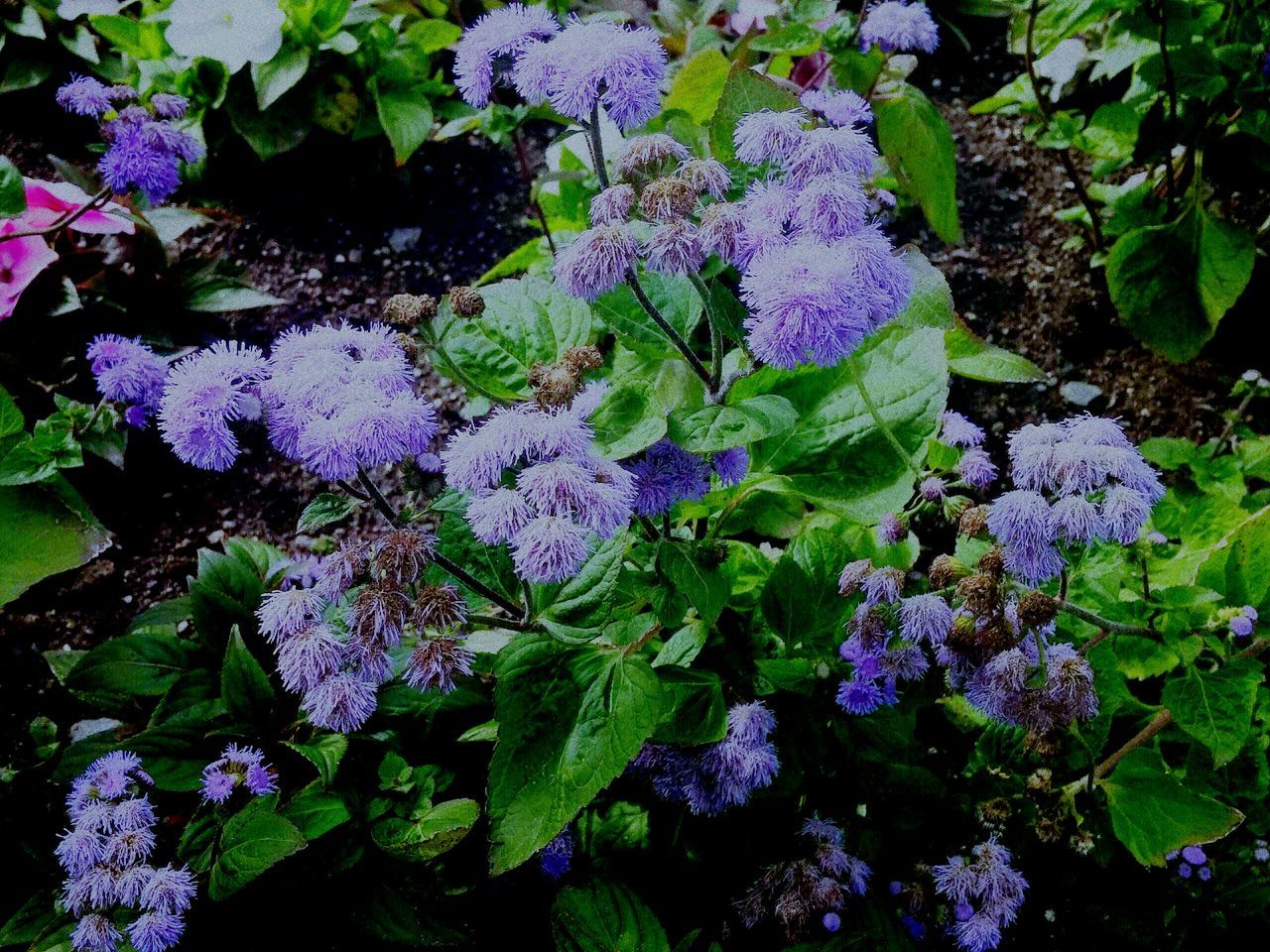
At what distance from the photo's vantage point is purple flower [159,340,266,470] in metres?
1.25

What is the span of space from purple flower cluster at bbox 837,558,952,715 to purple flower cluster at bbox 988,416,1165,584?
0.47ft

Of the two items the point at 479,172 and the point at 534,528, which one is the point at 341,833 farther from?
the point at 479,172

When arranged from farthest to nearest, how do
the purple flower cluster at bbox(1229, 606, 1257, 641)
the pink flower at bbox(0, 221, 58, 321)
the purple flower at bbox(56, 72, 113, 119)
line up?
1. the pink flower at bbox(0, 221, 58, 321)
2. the purple flower at bbox(56, 72, 113, 119)
3. the purple flower cluster at bbox(1229, 606, 1257, 641)

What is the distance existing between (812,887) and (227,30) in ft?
9.36

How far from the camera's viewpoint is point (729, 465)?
144 centimetres

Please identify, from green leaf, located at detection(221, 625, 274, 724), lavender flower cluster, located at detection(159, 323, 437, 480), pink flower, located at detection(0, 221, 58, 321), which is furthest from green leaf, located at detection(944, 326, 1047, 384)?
pink flower, located at detection(0, 221, 58, 321)

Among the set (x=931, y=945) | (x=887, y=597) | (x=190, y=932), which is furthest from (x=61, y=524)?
(x=931, y=945)

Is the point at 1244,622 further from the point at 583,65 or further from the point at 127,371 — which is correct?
the point at 127,371

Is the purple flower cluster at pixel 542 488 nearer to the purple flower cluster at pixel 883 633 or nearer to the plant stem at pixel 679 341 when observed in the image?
the plant stem at pixel 679 341

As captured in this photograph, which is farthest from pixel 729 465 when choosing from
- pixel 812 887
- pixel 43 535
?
pixel 43 535

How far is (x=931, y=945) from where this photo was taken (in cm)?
172

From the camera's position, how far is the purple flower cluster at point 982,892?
1.54 m

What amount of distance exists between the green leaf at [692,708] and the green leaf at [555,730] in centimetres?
10

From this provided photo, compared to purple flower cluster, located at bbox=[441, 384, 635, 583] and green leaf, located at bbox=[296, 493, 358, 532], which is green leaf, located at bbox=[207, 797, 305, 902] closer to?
green leaf, located at bbox=[296, 493, 358, 532]
